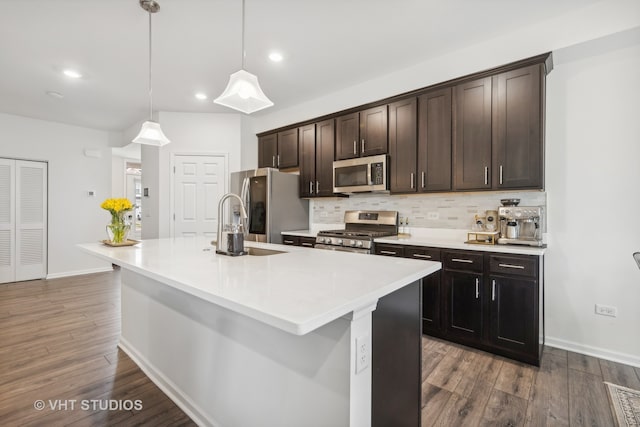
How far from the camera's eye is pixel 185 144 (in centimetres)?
484

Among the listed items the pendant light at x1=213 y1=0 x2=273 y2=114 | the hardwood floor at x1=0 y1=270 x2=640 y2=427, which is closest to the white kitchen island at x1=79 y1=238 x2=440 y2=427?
the hardwood floor at x1=0 y1=270 x2=640 y2=427

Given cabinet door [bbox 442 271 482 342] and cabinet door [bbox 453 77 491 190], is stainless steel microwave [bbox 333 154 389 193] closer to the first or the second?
cabinet door [bbox 453 77 491 190]

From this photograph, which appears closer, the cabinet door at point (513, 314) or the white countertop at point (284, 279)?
the white countertop at point (284, 279)

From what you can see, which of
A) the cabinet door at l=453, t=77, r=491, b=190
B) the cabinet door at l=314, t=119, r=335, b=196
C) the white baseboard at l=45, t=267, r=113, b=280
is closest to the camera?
the cabinet door at l=453, t=77, r=491, b=190

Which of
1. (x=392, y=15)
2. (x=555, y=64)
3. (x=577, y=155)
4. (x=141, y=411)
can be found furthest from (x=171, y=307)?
(x=555, y=64)

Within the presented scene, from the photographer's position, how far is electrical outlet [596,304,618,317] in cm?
244

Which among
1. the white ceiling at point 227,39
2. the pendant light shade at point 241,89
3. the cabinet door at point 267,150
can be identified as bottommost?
the pendant light shade at point 241,89

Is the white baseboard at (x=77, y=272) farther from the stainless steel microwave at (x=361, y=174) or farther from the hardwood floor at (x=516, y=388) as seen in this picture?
the hardwood floor at (x=516, y=388)

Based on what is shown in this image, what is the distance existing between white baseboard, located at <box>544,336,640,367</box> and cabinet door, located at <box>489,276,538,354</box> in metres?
0.57

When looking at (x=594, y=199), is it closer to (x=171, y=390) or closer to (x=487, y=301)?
(x=487, y=301)

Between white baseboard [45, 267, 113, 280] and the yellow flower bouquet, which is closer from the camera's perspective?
the yellow flower bouquet

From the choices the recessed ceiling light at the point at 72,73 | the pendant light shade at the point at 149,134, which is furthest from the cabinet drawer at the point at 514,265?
the recessed ceiling light at the point at 72,73

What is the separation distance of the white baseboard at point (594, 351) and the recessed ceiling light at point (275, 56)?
364 centimetres

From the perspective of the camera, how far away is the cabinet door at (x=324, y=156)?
4031 millimetres
